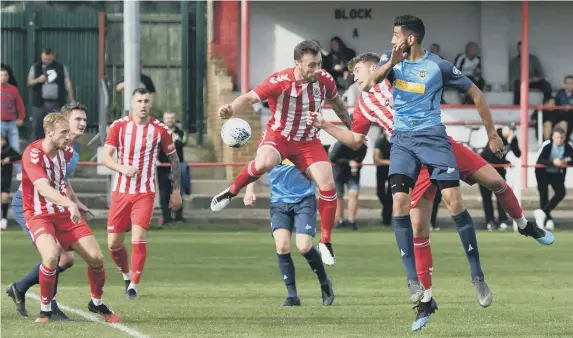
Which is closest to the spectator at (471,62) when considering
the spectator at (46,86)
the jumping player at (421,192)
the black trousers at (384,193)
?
the black trousers at (384,193)

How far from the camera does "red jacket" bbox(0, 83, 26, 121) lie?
24672 millimetres

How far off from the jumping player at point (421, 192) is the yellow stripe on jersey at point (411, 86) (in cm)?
28

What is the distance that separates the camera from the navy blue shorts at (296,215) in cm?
1438

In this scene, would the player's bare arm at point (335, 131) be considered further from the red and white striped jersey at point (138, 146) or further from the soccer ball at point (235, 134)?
the red and white striped jersey at point (138, 146)

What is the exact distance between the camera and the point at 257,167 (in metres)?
13.8

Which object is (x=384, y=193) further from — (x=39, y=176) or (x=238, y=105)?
(x=39, y=176)

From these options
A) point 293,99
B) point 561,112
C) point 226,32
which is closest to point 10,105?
point 226,32

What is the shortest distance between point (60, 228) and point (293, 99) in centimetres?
268

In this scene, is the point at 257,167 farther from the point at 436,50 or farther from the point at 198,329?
the point at 436,50

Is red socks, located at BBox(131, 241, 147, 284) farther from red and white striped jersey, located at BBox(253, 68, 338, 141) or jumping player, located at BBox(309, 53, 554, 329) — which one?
jumping player, located at BBox(309, 53, 554, 329)

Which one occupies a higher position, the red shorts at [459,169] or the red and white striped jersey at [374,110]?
the red and white striped jersey at [374,110]

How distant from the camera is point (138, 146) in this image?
1527 cm

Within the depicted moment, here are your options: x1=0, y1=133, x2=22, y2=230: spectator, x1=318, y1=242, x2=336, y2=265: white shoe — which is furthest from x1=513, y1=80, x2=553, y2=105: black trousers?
x1=318, y1=242, x2=336, y2=265: white shoe

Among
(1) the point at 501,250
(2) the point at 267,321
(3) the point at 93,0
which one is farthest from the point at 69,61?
(2) the point at 267,321
